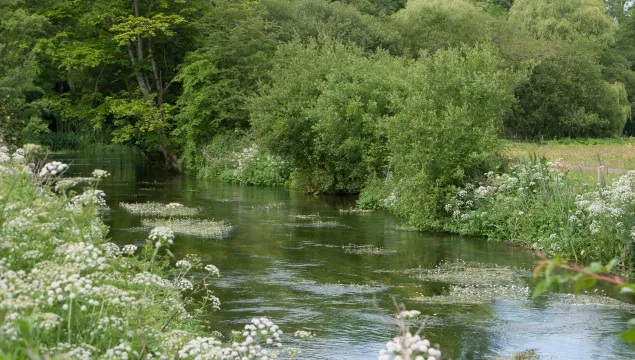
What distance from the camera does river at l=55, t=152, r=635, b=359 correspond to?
11.2 metres

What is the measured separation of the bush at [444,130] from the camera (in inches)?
858

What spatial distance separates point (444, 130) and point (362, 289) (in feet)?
27.3

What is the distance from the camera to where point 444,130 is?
71.4 feet

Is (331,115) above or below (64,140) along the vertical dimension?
above

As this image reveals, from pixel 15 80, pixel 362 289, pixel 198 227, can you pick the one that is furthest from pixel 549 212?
pixel 15 80

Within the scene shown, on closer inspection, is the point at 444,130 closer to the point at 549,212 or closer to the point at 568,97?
the point at 549,212

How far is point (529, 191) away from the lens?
66.5 feet

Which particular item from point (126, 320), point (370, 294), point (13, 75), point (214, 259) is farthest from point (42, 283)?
point (13, 75)

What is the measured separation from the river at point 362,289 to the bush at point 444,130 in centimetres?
127

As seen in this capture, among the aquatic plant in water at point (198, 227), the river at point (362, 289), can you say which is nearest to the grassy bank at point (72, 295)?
the river at point (362, 289)

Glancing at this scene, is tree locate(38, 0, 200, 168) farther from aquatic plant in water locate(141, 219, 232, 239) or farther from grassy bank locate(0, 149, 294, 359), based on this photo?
grassy bank locate(0, 149, 294, 359)

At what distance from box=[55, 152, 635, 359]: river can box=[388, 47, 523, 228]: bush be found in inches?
49.9

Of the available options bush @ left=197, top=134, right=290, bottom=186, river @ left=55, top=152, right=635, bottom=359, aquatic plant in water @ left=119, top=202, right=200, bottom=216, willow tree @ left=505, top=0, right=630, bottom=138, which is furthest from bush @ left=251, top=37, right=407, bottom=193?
willow tree @ left=505, top=0, right=630, bottom=138

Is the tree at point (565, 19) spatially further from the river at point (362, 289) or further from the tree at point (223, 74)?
the river at point (362, 289)
